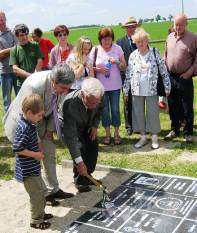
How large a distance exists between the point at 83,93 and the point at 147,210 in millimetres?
1471

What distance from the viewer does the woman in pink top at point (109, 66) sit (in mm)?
7520

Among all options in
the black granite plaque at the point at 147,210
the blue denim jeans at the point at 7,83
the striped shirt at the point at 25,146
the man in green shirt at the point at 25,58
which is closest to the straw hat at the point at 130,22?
the man in green shirt at the point at 25,58

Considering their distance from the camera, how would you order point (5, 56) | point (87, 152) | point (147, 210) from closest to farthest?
1. point (147, 210)
2. point (87, 152)
3. point (5, 56)

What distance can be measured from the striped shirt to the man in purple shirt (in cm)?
380

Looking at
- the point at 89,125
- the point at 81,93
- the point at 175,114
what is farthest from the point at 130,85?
the point at 81,93

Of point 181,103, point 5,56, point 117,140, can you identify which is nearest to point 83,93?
point 117,140

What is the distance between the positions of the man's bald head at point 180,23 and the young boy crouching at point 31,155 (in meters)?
3.75

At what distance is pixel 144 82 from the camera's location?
24.2 ft

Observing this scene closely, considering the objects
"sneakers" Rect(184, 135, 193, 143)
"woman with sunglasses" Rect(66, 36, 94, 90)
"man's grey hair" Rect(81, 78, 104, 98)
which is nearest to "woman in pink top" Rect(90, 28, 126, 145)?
"woman with sunglasses" Rect(66, 36, 94, 90)

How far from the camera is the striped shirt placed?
448cm

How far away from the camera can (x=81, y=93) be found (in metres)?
5.05

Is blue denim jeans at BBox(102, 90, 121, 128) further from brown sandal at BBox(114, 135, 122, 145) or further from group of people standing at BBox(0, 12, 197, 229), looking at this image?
brown sandal at BBox(114, 135, 122, 145)

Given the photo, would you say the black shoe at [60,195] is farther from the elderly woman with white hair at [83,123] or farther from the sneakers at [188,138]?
the sneakers at [188,138]

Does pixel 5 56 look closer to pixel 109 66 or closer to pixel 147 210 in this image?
pixel 109 66
